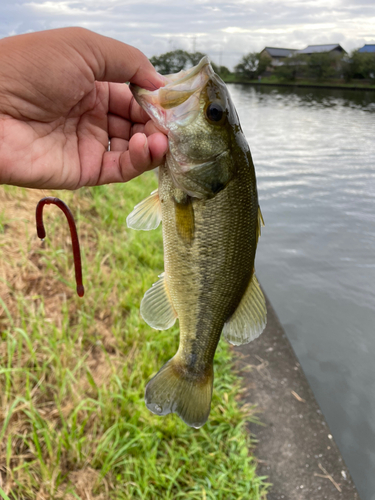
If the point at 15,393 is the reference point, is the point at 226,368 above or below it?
below

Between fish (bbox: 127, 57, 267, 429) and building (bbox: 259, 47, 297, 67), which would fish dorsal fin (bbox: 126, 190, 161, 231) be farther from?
building (bbox: 259, 47, 297, 67)

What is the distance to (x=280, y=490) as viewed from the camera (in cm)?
304

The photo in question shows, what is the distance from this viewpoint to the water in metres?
4.77

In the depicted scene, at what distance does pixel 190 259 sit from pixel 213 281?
14cm

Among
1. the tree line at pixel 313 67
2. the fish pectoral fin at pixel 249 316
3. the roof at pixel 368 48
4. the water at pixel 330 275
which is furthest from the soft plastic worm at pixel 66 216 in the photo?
the roof at pixel 368 48

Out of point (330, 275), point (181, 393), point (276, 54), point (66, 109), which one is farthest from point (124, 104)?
point (276, 54)

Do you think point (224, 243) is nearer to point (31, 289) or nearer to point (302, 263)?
point (31, 289)

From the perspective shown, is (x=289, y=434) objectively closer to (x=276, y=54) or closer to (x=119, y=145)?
(x=119, y=145)

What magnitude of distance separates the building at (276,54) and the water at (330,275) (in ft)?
238

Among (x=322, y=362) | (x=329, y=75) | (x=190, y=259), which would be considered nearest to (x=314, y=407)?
(x=322, y=362)

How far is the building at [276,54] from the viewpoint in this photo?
78750 mm

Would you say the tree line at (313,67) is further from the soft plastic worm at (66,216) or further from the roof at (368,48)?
the soft plastic worm at (66,216)

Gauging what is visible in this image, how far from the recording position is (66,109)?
6.01 ft

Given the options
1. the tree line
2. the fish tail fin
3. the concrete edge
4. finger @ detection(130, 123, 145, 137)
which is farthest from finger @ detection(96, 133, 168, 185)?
the tree line
